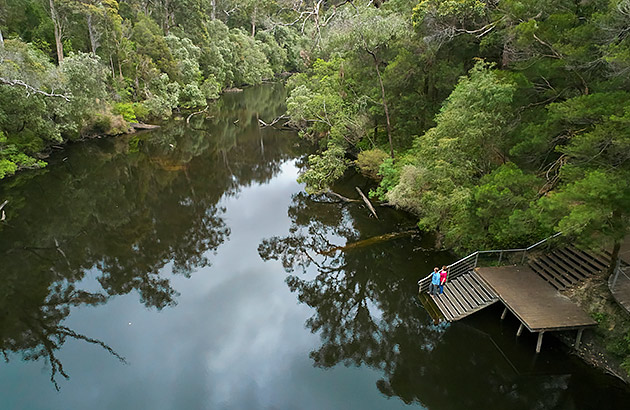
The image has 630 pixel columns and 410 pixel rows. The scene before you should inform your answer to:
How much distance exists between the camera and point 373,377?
10281mm

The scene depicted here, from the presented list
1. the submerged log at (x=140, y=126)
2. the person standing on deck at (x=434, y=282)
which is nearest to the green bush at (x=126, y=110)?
the submerged log at (x=140, y=126)

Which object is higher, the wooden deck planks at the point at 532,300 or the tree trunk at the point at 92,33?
the tree trunk at the point at 92,33

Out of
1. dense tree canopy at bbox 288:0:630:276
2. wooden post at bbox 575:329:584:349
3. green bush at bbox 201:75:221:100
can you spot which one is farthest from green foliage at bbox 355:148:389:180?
green bush at bbox 201:75:221:100

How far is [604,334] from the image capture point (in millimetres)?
9867

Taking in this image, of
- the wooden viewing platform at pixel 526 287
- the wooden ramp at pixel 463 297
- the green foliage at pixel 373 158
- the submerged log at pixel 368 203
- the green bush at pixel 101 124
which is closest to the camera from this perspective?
the wooden viewing platform at pixel 526 287

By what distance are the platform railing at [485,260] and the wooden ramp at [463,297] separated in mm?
299

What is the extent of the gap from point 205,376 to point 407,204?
36.9ft

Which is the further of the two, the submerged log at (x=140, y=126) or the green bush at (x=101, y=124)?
the submerged log at (x=140, y=126)

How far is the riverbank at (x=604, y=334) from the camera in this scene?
370 inches

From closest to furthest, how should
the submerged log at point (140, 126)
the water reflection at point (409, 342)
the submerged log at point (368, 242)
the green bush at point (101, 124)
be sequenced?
the water reflection at point (409, 342) < the submerged log at point (368, 242) < the green bush at point (101, 124) < the submerged log at point (140, 126)

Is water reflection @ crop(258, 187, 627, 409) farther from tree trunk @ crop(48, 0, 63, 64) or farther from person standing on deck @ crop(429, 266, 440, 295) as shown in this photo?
tree trunk @ crop(48, 0, 63, 64)

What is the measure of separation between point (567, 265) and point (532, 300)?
217 cm

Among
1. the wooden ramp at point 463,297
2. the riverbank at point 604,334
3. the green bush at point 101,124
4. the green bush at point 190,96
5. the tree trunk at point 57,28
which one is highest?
the green bush at point 190,96

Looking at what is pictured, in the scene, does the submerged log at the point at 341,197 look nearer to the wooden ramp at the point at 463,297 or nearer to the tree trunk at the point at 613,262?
the wooden ramp at the point at 463,297
